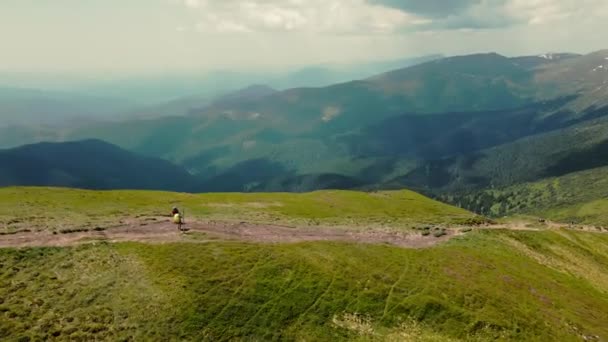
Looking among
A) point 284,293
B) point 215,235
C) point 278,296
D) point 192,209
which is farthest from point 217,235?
point 192,209

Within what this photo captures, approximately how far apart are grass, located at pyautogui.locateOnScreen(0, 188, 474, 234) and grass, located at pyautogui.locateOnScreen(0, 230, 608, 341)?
18.2 m

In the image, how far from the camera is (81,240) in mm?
58125

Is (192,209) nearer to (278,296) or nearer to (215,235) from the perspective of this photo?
(215,235)

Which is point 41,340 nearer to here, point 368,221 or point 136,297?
point 136,297

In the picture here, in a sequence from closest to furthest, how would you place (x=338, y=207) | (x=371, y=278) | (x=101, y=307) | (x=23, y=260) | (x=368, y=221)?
1. (x=101, y=307)
2. (x=23, y=260)
3. (x=371, y=278)
4. (x=368, y=221)
5. (x=338, y=207)

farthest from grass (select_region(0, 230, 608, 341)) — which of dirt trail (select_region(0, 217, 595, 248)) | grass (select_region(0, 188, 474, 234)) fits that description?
grass (select_region(0, 188, 474, 234))

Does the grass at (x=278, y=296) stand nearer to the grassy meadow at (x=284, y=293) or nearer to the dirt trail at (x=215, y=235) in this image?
the grassy meadow at (x=284, y=293)

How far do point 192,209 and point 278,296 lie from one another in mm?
55958

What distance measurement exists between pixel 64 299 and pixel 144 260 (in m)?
10.7

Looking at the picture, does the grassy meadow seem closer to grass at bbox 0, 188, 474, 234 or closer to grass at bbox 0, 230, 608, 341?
grass at bbox 0, 230, 608, 341

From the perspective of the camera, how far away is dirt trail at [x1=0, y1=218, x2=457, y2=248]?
58109 millimetres

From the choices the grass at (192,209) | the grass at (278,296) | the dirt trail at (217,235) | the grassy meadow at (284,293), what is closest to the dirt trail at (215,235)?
the dirt trail at (217,235)

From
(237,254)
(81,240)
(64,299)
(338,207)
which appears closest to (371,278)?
(237,254)

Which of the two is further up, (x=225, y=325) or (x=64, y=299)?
(x=64, y=299)
